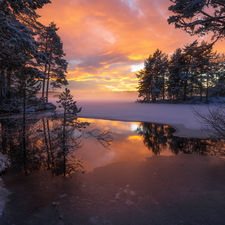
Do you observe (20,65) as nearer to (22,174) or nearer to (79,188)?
(22,174)

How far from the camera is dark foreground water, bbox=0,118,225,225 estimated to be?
12.2 ft

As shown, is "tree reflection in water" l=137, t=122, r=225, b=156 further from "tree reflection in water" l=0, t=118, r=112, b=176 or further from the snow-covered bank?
"tree reflection in water" l=0, t=118, r=112, b=176

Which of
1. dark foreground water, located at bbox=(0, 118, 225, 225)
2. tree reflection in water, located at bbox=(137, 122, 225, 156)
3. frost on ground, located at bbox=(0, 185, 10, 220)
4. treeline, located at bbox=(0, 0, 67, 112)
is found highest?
treeline, located at bbox=(0, 0, 67, 112)

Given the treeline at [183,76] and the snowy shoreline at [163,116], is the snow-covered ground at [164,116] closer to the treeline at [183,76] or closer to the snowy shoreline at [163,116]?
the snowy shoreline at [163,116]

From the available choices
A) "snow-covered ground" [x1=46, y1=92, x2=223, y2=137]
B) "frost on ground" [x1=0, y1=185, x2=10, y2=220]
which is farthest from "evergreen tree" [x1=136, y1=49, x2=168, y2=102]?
"frost on ground" [x1=0, y1=185, x2=10, y2=220]

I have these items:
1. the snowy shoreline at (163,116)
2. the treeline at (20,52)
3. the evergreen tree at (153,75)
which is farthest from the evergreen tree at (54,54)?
the evergreen tree at (153,75)

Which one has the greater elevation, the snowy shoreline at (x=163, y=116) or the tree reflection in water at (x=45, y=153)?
the snowy shoreline at (x=163, y=116)

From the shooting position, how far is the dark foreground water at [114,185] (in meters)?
3.73

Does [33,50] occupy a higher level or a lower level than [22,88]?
Result: higher

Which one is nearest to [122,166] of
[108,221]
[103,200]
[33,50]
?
[103,200]

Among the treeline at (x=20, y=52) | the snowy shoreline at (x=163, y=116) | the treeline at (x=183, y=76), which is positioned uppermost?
the treeline at (x=183, y=76)

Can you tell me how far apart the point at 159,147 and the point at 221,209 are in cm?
531

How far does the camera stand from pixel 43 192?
473 centimetres

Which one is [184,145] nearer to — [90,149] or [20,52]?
[90,149]
